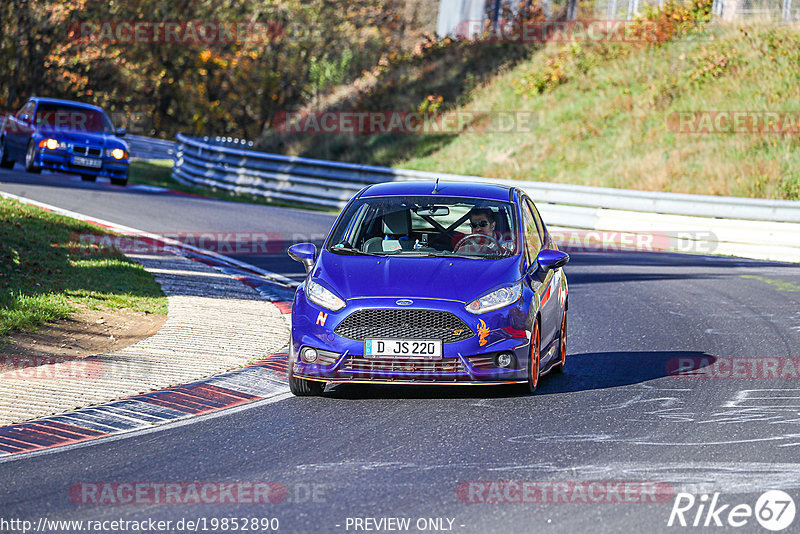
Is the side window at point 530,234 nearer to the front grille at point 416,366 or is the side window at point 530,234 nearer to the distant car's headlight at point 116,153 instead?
the front grille at point 416,366

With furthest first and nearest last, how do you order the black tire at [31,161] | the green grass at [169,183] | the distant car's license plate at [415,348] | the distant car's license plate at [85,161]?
the green grass at [169,183]
the black tire at [31,161]
the distant car's license plate at [85,161]
the distant car's license plate at [415,348]

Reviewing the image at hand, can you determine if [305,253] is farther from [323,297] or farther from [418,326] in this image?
[418,326]

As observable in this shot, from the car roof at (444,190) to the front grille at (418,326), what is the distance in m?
1.73

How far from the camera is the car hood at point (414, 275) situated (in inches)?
335

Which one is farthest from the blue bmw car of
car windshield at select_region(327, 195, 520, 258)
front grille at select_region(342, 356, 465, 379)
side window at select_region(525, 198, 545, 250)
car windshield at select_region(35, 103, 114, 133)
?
front grille at select_region(342, 356, 465, 379)

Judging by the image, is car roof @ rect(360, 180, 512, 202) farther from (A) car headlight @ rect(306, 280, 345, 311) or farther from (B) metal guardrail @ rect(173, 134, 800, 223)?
(B) metal guardrail @ rect(173, 134, 800, 223)

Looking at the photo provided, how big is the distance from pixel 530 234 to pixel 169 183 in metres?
25.7

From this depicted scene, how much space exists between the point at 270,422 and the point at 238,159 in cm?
2350

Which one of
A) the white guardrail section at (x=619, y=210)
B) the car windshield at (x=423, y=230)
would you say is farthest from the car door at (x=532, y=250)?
the white guardrail section at (x=619, y=210)

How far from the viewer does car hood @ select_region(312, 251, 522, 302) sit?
851 centimetres

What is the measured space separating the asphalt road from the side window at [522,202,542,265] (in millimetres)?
1075

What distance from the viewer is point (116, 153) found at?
27.6 metres

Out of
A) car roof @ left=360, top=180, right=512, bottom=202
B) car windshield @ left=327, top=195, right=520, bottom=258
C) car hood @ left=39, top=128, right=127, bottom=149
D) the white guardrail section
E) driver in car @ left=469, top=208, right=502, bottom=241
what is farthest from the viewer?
car hood @ left=39, top=128, right=127, bottom=149

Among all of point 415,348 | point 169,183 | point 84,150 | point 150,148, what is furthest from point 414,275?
point 150,148
